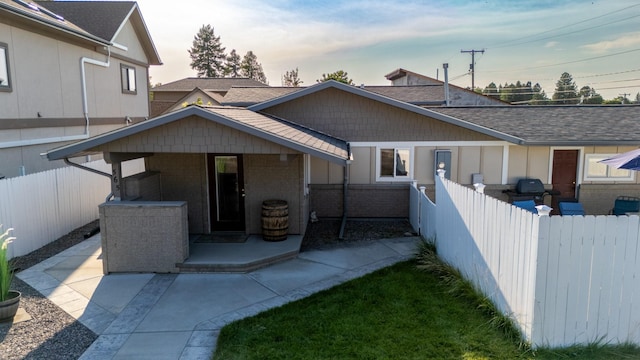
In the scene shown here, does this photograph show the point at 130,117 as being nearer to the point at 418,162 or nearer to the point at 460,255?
the point at 418,162

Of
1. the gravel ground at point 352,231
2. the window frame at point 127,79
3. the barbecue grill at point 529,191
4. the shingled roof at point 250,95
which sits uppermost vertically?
the window frame at point 127,79

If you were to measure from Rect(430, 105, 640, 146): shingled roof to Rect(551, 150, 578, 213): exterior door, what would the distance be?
70 cm

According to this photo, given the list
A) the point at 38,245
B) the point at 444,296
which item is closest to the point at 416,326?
the point at 444,296

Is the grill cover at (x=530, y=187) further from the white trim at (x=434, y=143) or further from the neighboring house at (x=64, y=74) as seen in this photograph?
the neighboring house at (x=64, y=74)

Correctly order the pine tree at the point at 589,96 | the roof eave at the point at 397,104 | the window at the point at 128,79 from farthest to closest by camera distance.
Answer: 1. the pine tree at the point at 589,96
2. the window at the point at 128,79
3. the roof eave at the point at 397,104

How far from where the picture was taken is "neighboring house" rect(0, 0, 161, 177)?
12.1 meters

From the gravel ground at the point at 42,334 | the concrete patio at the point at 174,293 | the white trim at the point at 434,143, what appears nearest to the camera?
the gravel ground at the point at 42,334

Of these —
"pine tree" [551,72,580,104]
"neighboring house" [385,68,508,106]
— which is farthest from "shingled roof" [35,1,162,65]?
"pine tree" [551,72,580,104]

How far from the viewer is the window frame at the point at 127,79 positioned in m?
19.9

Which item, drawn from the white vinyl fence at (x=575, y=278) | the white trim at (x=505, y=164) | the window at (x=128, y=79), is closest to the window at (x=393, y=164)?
the white trim at (x=505, y=164)

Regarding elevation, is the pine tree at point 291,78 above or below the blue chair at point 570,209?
above

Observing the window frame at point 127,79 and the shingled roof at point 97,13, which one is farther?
the window frame at point 127,79

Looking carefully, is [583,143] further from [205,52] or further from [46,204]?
[205,52]

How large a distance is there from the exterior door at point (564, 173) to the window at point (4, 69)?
16065 millimetres
